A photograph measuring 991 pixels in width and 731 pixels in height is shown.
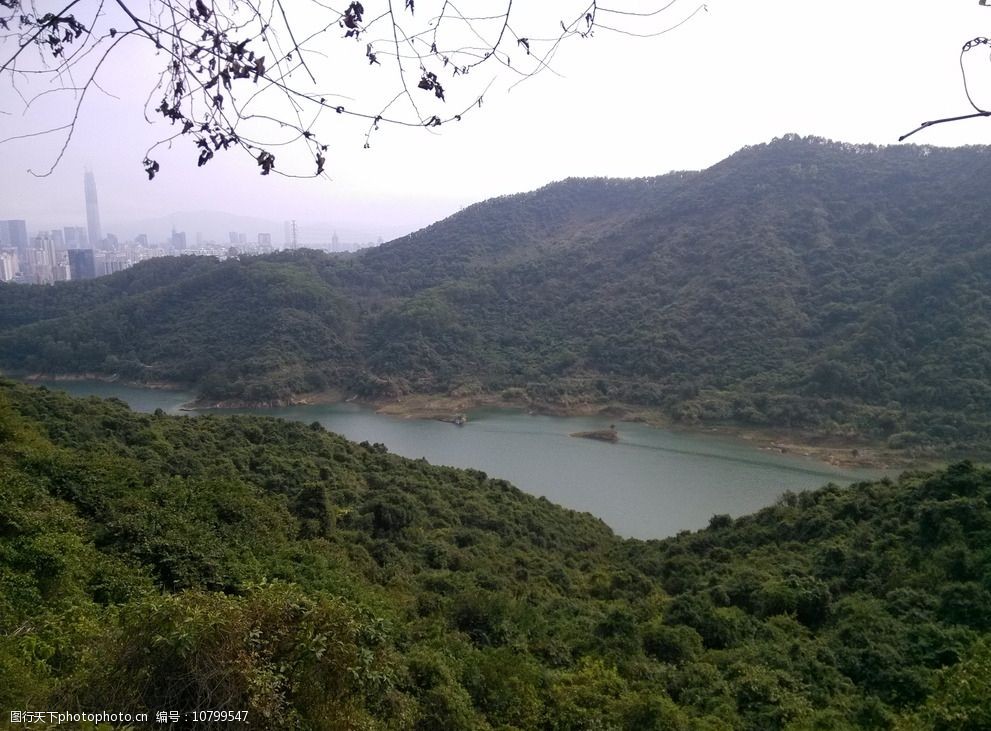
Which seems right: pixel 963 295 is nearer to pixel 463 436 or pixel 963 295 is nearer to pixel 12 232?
pixel 463 436

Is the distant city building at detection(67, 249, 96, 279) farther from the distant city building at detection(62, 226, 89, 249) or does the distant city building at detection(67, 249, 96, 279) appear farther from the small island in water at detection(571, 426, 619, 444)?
the small island in water at detection(571, 426, 619, 444)

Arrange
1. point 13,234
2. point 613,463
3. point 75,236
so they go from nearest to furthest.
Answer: point 613,463
point 13,234
point 75,236

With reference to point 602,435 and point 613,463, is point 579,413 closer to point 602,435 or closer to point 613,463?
point 602,435

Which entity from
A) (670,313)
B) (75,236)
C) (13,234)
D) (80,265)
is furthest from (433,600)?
(75,236)

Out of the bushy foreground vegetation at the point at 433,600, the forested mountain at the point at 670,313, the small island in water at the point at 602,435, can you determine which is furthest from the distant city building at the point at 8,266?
the bushy foreground vegetation at the point at 433,600

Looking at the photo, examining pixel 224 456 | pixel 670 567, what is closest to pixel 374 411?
pixel 224 456

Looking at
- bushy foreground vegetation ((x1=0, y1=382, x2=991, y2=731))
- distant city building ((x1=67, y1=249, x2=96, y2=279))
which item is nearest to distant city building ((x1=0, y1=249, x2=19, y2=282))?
distant city building ((x1=67, y1=249, x2=96, y2=279))
